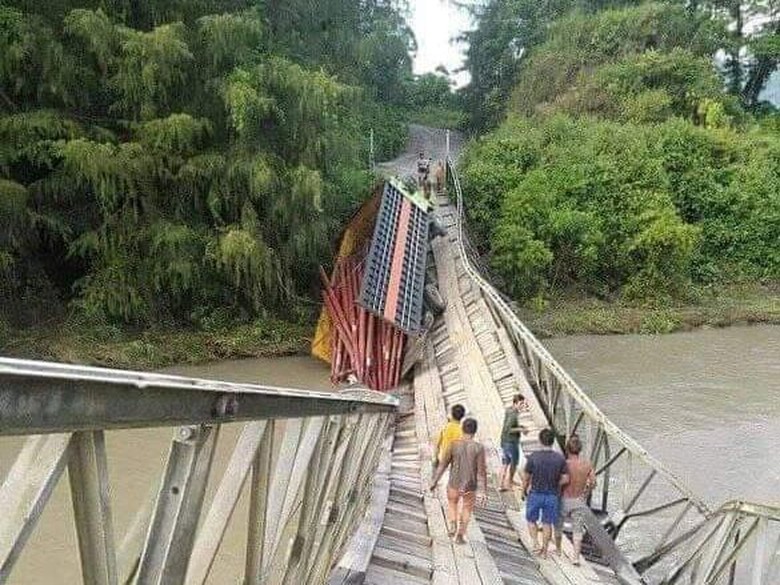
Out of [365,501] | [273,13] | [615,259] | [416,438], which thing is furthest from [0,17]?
[615,259]

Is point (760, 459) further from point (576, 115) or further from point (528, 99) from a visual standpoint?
point (528, 99)

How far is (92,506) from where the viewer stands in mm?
1277

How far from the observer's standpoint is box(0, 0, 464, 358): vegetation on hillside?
12391mm

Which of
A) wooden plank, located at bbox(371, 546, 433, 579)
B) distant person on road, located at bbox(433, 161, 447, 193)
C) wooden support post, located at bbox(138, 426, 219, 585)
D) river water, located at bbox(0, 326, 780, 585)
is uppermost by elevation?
distant person on road, located at bbox(433, 161, 447, 193)

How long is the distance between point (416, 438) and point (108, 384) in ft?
25.3

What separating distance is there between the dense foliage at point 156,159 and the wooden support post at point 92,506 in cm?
1189

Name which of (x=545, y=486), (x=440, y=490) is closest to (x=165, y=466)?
(x=545, y=486)

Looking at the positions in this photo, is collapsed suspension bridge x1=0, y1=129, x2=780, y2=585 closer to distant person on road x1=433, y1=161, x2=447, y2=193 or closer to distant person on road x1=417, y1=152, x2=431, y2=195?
distant person on road x1=417, y1=152, x2=431, y2=195

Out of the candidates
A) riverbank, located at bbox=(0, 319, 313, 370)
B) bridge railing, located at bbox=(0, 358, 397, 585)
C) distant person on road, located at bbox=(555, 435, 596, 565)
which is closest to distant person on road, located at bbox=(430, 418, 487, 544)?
distant person on road, located at bbox=(555, 435, 596, 565)

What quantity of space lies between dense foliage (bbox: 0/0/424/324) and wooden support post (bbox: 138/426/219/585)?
11.6 meters

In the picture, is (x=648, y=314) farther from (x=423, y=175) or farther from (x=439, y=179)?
(x=423, y=175)

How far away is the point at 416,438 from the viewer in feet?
28.7

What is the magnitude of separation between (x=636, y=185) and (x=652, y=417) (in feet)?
30.6

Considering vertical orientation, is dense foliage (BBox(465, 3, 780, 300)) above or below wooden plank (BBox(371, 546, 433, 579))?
above
